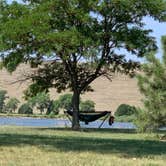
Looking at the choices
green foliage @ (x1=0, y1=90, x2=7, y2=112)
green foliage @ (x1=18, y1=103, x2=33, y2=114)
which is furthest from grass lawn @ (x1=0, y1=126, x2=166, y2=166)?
A: green foliage @ (x1=0, y1=90, x2=7, y2=112)

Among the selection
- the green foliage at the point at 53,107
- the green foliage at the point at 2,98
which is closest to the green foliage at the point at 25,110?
the green foliage at the point at 53,107

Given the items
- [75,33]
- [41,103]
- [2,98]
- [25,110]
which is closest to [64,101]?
[41,103]

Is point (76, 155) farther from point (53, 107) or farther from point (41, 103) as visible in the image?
point (53, 107)

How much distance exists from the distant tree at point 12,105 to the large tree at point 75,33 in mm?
63462

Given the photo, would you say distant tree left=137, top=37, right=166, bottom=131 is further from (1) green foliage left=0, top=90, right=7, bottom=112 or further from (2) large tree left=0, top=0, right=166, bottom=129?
(1) green foliage left=0, top=90, right=7, bottom=112

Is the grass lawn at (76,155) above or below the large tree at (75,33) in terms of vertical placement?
below

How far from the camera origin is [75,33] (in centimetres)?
3177

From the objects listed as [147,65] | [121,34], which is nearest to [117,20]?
[121,34]

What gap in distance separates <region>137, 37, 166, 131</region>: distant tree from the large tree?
7732mm

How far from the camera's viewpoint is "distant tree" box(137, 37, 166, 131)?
23734 mm

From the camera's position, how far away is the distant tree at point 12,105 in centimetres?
9973

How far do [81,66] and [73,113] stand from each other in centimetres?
313

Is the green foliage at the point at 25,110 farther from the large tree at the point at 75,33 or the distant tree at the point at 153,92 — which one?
the distant tree at the point at 153,92

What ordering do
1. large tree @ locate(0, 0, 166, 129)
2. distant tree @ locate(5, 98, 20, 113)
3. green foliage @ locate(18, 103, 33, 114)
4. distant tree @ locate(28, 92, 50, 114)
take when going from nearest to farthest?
1. large tree @ locate(0, 0, 166, 129)
2. distant tree @ locate(28, 92, 50, 114)
3. green foliage @ locate(18, 103, 33, 114)
4. distant tree @ locate(5, 98, 20, 113)
